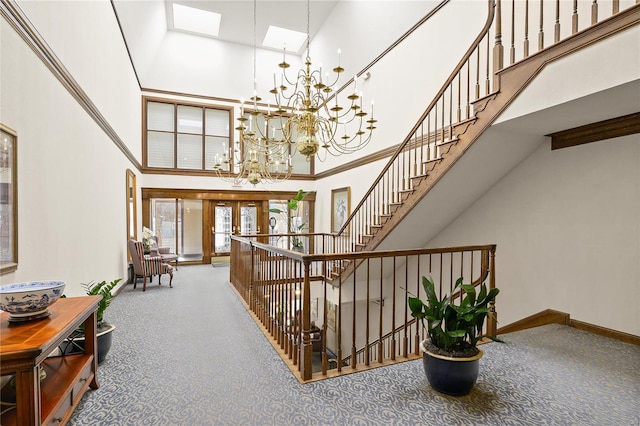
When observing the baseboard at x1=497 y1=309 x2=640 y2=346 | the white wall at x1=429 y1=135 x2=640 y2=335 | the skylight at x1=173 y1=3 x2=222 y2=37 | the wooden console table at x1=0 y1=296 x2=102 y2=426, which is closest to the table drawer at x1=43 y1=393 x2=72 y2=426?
the wooden console table at x1=0 y1=296 x2=102 y2=426

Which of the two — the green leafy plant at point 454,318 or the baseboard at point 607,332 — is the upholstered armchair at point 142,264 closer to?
the green leafy plant at point 454,318

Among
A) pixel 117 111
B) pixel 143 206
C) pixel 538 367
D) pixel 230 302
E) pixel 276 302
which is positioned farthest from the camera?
pixel 143 206

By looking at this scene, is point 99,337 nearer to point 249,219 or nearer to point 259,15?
point 249,219

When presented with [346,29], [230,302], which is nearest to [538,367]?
[230,302]

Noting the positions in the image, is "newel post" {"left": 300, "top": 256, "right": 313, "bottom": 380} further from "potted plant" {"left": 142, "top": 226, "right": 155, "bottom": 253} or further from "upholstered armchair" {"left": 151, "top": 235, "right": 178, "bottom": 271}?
"potted plant" {"left": 142, "top": 226, "right": 155, "bottom": 253}

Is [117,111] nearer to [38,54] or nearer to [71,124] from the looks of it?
[71,124]

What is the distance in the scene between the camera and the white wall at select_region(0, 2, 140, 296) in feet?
7.68

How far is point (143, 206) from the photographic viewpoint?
345 inches

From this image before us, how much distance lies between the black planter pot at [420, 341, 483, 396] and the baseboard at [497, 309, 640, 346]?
2200mm

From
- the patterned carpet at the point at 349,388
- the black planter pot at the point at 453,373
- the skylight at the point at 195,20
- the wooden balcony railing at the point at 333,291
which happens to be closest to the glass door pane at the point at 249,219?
the wooden balcony railing at the point at 333,291

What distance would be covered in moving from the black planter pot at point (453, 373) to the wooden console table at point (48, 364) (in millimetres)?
2336

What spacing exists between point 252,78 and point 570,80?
9059 millimetres

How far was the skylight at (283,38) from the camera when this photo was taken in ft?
31.0

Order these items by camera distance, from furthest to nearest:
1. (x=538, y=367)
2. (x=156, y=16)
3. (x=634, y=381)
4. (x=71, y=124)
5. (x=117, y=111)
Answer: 1. (x=156, y=16)
2. (x=117, y=111)
3. (x=71, y=124)
4. (x=538, y=367)
5. (x=634, y=381)
